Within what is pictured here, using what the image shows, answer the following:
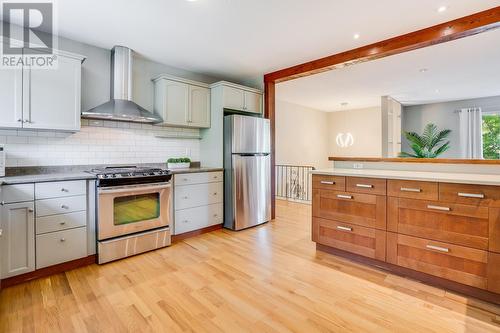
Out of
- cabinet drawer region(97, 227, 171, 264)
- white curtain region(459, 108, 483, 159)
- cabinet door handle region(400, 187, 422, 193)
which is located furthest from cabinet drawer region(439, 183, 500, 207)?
white curtain region(459, 108, 483, 159)

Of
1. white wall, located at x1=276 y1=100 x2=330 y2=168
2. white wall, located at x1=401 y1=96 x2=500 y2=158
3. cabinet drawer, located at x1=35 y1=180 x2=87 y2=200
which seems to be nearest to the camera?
cabinet drawer, located at x1=35 y1=180 x2=87 y2=200

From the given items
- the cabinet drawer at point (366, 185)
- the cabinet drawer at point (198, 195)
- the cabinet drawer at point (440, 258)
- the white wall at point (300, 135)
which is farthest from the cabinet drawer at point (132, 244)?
the white wall at point (300, 135)

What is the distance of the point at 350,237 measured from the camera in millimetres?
2678

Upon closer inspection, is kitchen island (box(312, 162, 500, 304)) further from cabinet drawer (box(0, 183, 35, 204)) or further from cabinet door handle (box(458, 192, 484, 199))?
cabinet drawer (box(0, 183, 35, 204))

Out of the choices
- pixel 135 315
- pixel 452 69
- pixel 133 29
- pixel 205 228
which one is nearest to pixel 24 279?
pixel 135 315

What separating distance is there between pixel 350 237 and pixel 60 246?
9.52 ft

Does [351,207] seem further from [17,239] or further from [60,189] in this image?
[17,239]

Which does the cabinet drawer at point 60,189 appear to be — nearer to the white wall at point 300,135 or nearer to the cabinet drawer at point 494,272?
the cabinet drawer at point 494,272

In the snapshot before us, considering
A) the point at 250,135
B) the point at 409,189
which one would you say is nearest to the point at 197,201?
the point at 250,135

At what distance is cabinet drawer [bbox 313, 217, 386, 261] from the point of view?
249cm

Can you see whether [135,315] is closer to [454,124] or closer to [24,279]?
[24,279]

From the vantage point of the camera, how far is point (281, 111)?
6906 mm

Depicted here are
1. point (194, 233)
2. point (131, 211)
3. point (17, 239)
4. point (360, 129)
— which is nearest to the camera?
point (17, 239)

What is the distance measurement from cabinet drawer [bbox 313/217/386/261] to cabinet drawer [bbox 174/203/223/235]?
60.3 inches
